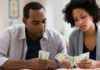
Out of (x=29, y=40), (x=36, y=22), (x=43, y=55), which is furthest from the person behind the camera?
(x=29, y=40)

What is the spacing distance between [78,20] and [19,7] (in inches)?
89.7

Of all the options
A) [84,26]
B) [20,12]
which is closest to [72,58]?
[84,26]

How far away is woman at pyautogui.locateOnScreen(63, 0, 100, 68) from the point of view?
75.8 inches

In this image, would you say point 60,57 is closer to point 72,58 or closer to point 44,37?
point 72,58

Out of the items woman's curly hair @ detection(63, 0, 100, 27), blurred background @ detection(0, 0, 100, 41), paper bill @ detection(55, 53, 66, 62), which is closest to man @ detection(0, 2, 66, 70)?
paper bill @ detection(55, 53, 66, 62)

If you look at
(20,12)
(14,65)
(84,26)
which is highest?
(20,12)

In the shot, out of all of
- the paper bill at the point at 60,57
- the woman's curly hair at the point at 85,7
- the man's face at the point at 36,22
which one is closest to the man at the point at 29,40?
the man's face at the point at 36,22

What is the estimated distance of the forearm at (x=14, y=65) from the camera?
1754 mm

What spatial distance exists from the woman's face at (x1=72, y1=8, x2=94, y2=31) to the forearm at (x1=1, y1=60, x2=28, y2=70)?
1.76ft

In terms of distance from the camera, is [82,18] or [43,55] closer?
[43,55]

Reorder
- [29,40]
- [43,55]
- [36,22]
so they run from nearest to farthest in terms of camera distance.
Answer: [43,55], [36,22], [29,40]

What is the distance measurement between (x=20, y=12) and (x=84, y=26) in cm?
227

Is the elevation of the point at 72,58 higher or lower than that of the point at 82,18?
lower

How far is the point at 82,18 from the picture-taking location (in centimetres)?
191
